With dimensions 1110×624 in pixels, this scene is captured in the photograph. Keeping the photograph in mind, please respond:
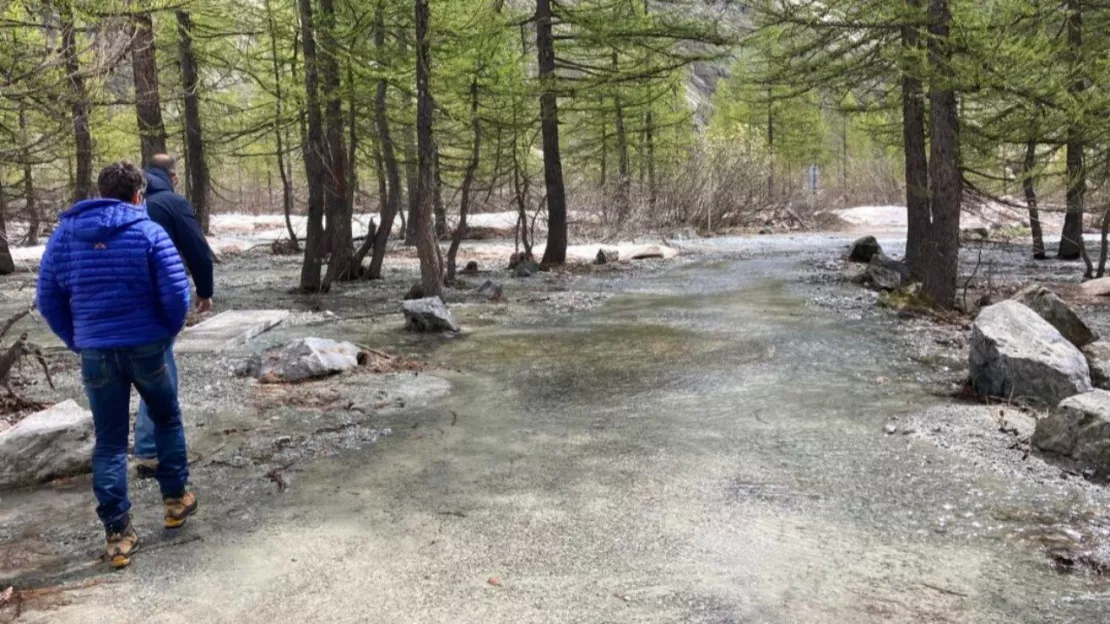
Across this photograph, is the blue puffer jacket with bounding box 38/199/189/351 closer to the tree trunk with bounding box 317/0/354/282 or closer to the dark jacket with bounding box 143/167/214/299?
the dark jacket with bounding box 143/167/214/299

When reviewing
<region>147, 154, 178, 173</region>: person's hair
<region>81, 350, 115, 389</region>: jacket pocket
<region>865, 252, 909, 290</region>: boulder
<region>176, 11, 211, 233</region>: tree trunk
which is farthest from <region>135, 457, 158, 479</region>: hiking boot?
<region>176, 11, 211, 233</region>: tree trunk

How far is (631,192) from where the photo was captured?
27969 mm

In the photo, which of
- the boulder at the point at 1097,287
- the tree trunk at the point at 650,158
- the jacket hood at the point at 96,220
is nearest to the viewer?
the jacket hood at the point at 96,220

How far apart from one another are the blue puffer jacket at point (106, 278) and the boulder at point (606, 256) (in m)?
16.5

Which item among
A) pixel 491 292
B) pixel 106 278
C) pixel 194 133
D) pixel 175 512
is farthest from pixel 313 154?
pixel 106 278

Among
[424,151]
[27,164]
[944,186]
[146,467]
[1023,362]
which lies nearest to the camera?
[146,467]

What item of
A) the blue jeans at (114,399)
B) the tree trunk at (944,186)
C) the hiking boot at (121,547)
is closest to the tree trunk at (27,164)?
the blue jeans at (114,399)

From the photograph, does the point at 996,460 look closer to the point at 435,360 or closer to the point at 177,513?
the point at 177,513

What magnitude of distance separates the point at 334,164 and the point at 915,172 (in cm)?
1053

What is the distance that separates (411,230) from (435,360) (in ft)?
60.0

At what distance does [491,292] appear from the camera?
46.4 ft

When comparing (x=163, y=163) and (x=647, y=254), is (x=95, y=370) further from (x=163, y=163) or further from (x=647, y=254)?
(x=647, y=254)

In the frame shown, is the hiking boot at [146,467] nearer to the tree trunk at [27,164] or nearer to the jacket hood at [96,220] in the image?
the jacket hood at [96,220]

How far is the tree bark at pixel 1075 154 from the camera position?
36.6 ft
